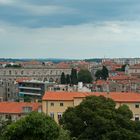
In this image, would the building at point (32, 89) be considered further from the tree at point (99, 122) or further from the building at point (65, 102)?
the tree at point (99, 122)

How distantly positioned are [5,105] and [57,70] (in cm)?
10118

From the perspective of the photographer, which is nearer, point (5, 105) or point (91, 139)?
point (91, 139)

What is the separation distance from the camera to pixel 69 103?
1684 inches

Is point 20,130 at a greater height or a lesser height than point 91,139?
greater

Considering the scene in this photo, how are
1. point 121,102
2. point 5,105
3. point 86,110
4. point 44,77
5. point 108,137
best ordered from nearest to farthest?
1. point 108,137
2. point 86,110
3. point 121,102
4. point 5,105
5. point 44,77

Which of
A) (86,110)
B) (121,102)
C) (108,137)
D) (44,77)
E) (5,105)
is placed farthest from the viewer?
(44,77)

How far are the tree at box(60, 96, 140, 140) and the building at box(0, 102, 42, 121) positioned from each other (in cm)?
1065

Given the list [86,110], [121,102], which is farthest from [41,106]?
[86,110]

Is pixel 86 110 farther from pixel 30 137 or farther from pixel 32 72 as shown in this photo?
pixel 32 72

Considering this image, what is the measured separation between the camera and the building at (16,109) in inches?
1787

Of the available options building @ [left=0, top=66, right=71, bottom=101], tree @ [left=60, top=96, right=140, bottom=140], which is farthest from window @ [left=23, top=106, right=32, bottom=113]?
building @ [left=0, top=66, right=71, bottom=101]

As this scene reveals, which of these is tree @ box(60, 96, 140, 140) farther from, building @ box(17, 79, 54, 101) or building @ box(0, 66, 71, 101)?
building @ box(0, 66, 71, 101)

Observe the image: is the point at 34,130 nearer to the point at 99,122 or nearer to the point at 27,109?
the point at 99,122

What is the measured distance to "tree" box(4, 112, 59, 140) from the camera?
78.6ft
